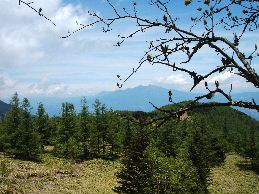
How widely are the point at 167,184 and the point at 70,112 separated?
156 feet

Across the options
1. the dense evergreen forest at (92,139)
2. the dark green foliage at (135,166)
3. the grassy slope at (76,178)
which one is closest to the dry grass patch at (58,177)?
the grassy slope at (76,178)

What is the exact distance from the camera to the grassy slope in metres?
38.4

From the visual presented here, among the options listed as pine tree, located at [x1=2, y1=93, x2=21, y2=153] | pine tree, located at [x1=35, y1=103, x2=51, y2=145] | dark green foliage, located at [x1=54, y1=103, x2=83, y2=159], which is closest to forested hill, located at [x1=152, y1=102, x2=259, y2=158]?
dark green foliage, located at [x1=54, y1=103, x2=83, y2=159]

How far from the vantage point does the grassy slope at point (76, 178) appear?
126 ft

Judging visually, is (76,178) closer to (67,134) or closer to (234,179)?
(67,134)

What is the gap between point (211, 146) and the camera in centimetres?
7731

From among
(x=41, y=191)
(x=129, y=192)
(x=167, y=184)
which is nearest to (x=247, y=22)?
(x=167, y=184)

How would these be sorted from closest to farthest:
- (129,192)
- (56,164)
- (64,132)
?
1. (129,192)
2. (56,164)
3. (64,132)

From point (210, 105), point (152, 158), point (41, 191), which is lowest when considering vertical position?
point (41, 191)

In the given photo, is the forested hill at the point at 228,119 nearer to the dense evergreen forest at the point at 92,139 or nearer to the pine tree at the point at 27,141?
the dense evergreen forest at the point at 92,139

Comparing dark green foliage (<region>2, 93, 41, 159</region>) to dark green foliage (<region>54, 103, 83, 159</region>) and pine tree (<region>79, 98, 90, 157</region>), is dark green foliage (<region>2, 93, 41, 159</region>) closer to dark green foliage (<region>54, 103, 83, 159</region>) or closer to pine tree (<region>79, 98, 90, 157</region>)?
dark green foliage (<region>54, 103, 83, 159</region>)

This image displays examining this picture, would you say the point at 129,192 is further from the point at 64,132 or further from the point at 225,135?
the point at 225,135

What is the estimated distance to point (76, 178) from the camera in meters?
48.0

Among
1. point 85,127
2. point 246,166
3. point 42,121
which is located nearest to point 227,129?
point 246,166
